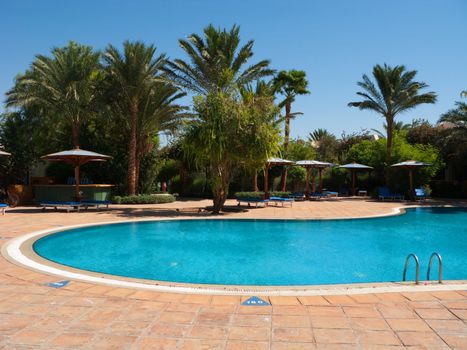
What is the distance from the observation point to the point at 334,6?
42.9ft

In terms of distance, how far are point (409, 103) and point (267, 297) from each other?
26.0 metres

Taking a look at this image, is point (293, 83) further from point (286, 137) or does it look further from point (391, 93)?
point (391, 93)

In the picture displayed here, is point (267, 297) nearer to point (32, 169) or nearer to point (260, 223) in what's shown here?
point (260, 223)

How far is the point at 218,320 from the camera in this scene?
411 cm

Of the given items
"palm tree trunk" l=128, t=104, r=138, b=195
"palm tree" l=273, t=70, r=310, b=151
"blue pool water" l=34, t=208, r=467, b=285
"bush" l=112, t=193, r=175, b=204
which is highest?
"palm tree" l=273, t=70, r=310, b=151

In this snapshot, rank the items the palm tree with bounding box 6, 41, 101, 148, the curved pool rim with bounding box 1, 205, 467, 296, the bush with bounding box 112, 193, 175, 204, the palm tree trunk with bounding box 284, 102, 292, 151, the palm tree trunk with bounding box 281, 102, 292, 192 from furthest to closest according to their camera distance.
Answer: the palm tree trunk with bounding box 284, 102, 292, 151 → the palm tree trunk with bounding box 281, 102, 292, 192 → the bush with bounding box 112, 193, 175, 204 → the palm tree with bounding box 6, 41, 101, 148 → the curved pool rim with bounding box 1, 205, 467, 296

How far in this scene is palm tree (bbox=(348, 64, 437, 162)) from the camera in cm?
2678

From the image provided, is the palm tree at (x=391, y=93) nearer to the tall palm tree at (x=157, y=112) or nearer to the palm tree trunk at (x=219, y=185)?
the tall palm tree at (x=157, y=112)

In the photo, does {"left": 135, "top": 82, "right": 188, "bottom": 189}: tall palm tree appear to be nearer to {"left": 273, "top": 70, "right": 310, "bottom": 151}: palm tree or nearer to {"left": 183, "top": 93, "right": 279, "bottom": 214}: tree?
{"left": 183, "top": 93, "right": 279, "bottom": 214}: tree

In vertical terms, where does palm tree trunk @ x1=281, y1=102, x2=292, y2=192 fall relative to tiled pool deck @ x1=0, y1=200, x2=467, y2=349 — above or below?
above

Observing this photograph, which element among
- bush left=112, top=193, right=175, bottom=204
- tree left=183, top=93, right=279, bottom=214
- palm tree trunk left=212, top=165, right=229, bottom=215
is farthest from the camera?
bush left=112, top=193, right=175, bottom=204

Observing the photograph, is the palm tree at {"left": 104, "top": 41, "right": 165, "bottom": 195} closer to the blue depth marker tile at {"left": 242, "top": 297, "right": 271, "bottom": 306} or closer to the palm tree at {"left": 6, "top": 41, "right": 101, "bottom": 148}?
the palm tree at {"left": 6, "top": 41, "right": 101, "bottom": 148}

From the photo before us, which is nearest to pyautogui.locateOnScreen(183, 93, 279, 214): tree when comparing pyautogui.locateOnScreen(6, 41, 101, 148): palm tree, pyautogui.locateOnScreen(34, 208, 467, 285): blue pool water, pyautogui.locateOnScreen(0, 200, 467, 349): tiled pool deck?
pyautogui.locateOnScreen(34, 208, 467, 285): blue pool water

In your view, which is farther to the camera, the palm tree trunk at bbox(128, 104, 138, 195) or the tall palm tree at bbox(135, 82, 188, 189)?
the tall palm tree at bbox(135, 82, 188, 189)
